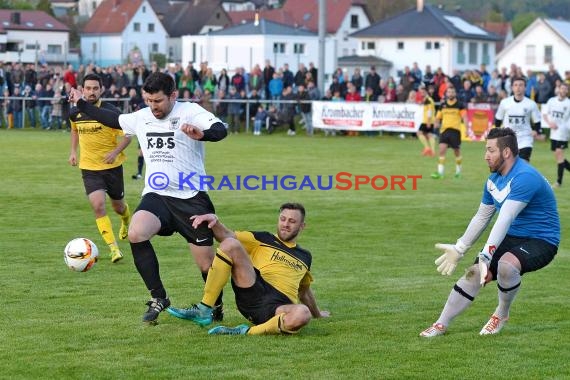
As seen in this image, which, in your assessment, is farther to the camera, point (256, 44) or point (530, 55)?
point (530, 55)

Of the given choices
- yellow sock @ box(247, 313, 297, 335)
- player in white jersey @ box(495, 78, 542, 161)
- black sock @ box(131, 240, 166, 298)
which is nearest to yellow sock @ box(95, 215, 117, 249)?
black sock @ box(131, 240, 166, 298)

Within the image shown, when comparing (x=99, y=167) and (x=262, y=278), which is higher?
(x=99, y=167)

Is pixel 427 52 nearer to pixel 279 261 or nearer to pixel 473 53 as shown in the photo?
pixel 473 53

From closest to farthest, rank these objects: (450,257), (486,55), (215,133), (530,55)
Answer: (450,257)
(215,133)
(486,55)
(530,55)

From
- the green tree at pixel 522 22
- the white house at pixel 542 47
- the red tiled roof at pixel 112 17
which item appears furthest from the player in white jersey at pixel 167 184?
the green tree at pixel 522 22

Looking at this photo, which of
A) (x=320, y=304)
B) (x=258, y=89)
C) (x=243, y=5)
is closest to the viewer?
(x=320, y=304)

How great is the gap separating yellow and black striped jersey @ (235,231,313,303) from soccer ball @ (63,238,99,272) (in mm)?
2703

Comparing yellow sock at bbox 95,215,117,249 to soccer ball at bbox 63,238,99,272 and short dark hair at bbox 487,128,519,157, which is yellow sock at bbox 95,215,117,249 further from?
short dark hair at bbox 487,128,519,157

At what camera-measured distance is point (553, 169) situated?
86.0 feet

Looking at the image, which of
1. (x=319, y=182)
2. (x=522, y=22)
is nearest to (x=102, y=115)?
(x=319, y=182)

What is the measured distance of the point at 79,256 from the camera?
11.2m

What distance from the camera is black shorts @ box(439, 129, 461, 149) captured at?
24781mm

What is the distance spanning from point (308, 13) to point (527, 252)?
117m

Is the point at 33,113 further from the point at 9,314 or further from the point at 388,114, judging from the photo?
the point at 9,314
